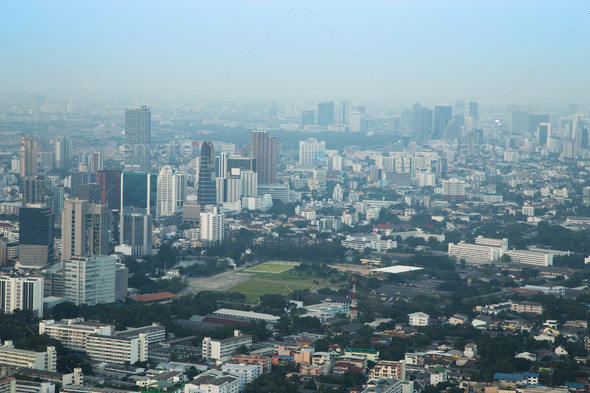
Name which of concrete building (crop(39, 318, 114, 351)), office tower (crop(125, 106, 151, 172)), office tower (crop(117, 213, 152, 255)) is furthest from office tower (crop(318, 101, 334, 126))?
concrete building (crop(39, 318, 114, 351))

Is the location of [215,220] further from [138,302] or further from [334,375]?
[334,375]

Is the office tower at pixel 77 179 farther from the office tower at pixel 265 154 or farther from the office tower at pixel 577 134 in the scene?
the office tower at pixel 577 134

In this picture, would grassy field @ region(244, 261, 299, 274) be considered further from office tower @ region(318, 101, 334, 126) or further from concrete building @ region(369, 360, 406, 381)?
office tower @ region(318, 101, 334, 126)

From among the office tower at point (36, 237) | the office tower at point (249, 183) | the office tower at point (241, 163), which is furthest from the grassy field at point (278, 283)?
the office tower at point (241, 163)

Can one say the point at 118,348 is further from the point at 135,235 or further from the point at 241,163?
the point at 241,163

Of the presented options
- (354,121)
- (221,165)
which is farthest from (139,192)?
(354,121)

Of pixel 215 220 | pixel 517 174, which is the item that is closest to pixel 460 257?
pixel 215 220
